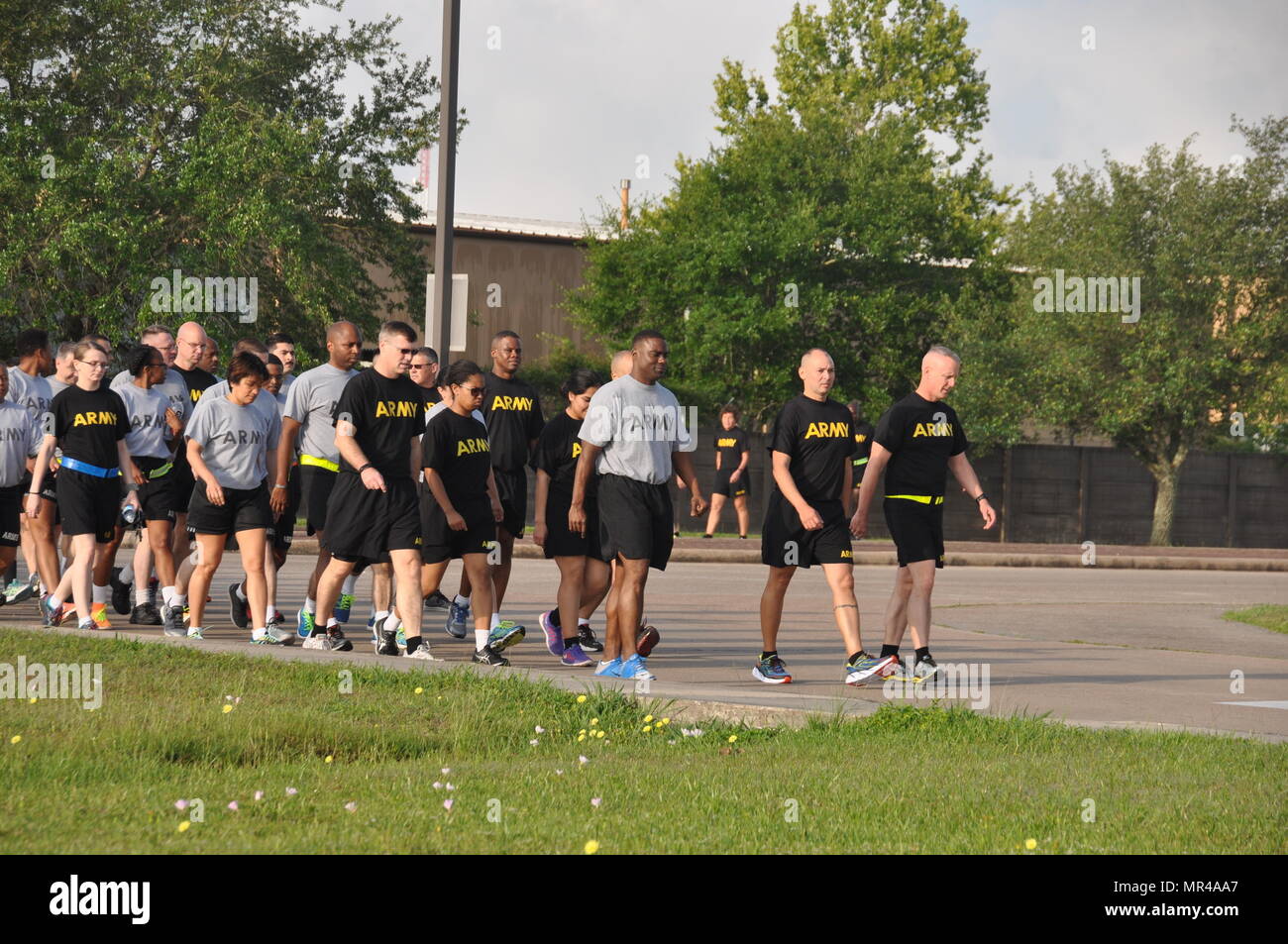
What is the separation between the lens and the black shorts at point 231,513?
10406mm

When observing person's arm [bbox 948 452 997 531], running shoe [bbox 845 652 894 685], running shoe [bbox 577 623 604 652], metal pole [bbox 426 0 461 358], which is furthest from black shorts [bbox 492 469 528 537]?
metal pole [bbox 426 0 461 358]

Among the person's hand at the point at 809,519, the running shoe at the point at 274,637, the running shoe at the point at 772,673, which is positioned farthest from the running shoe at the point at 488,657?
the person's hand at the point at 809,519

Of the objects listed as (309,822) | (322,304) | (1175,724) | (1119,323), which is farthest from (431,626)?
(1119,323)

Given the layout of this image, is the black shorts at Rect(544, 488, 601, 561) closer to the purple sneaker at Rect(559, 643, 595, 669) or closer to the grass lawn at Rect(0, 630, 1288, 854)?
the purple sneaker at Rect(559, 643, 595, 669)

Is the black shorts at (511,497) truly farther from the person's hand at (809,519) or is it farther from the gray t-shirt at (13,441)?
the gray t-shirt at (13,441)

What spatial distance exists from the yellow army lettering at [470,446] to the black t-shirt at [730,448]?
16.8 meters

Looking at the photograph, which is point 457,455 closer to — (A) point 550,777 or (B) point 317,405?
(B) point 317,405

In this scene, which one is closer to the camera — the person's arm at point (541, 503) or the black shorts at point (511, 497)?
the person's arm at point (541, 503)

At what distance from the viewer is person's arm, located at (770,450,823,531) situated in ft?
31.8

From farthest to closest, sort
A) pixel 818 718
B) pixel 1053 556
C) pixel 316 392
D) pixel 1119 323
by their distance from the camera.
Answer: pixel 1119 323
pixel 1053 556
pixel 316 392
pixel 818 718

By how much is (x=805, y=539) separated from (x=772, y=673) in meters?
0.84

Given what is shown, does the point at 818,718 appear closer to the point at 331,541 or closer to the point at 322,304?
the point at 331,541

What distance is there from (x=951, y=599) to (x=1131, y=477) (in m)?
19.2

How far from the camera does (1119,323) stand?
Result: 33.0m
